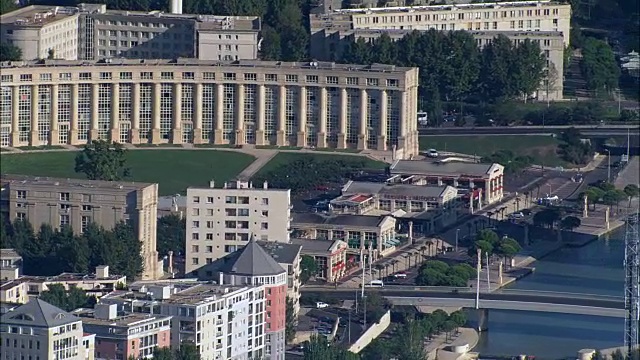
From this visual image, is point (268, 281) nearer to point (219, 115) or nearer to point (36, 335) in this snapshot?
point (36, 335)

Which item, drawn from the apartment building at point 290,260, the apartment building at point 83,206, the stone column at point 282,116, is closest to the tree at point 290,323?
the apartment building at point 290,260

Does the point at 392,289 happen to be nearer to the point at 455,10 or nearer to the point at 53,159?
the point at 53,159

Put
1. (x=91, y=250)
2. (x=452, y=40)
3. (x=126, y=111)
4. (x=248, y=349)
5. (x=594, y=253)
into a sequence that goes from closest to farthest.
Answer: (x=248, y=349), (x=91, y=250), (x=594, y=253), (x=126, y=111), (x=452, y=40)

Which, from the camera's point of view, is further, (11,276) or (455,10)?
(455,10)

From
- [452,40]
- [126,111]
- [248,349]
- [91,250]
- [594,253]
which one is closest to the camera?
[248,349]

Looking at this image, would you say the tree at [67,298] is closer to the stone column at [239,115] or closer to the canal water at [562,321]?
the canal water at [562,321]

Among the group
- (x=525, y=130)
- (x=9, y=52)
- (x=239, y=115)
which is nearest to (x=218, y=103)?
(x=239, y=115)

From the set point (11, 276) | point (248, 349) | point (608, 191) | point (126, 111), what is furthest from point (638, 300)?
point (126, 111)
